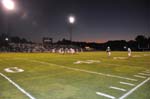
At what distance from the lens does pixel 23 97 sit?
6.55 m

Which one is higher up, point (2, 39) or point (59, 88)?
point (2, 39)

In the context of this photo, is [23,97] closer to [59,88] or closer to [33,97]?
[33,97]

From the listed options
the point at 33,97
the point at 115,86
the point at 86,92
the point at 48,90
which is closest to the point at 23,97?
the point at 33,97

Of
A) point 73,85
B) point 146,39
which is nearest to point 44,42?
point 146,39

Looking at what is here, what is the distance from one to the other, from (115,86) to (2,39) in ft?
334

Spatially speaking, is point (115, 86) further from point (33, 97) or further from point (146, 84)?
point (33, 97)

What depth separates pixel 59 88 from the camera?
780 cm

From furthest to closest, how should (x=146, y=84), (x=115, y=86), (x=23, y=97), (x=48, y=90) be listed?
(x=146, y=84) < (x=115, y=86) < (x=48, y=90) < (x=23, y=97)

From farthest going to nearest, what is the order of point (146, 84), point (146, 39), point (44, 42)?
1. point (146, 39)
2. point (44, 42)
3. point (146, 84)

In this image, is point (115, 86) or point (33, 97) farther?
point (115, 86)

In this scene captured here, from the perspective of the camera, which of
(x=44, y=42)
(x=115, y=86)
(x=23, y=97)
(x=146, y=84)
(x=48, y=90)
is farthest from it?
(x=44, y=42)

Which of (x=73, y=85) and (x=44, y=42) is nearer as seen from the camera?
(x=73, y=85)

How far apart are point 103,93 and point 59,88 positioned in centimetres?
183

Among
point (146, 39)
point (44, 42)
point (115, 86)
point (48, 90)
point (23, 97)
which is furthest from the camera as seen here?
point (146, 39)
